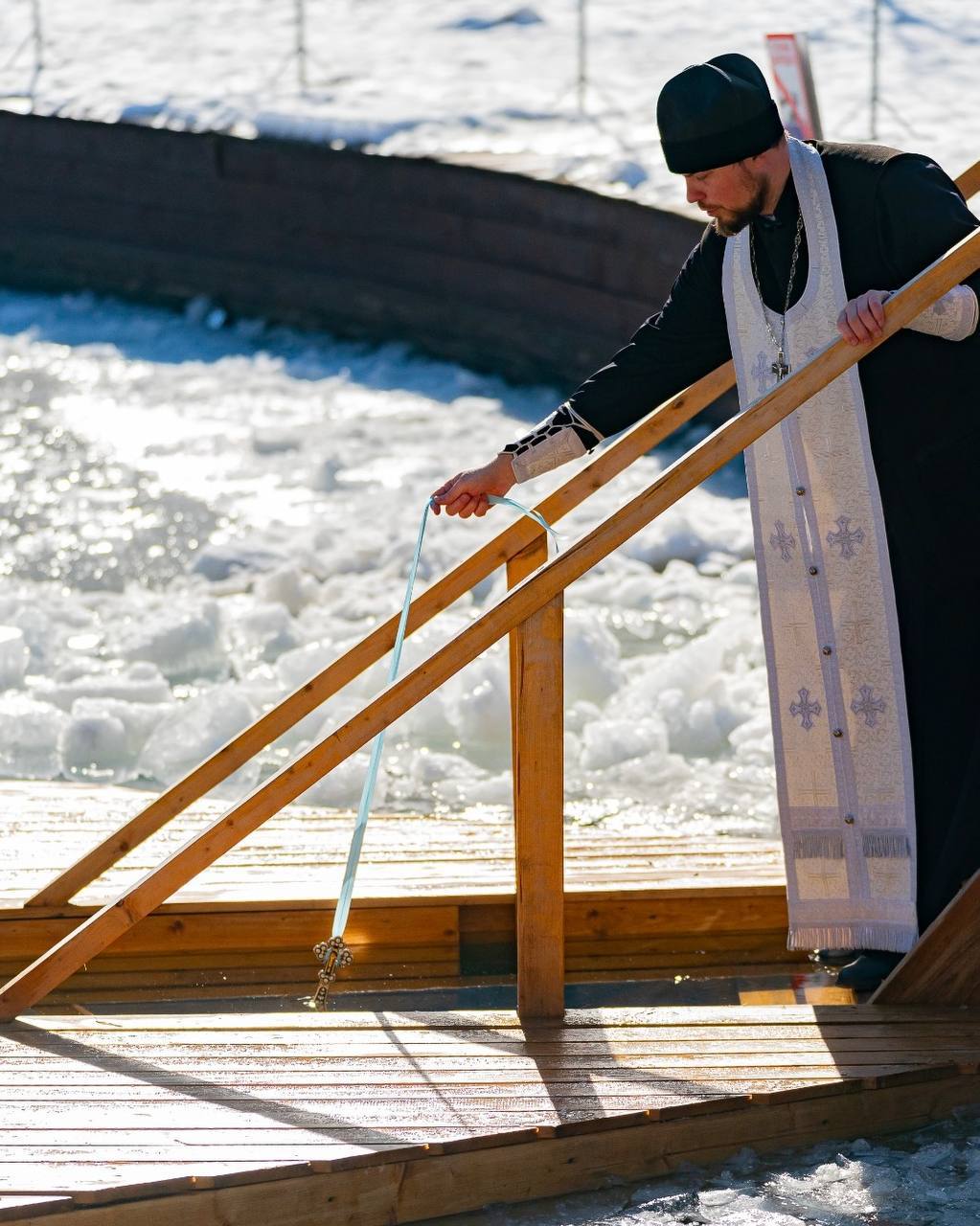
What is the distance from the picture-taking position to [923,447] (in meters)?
3.02

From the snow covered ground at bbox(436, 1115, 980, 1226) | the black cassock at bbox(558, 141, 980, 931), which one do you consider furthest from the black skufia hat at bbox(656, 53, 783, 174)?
the snow covered ground at bbox(436, 1115, 980, 1226)

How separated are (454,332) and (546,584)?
8.08m

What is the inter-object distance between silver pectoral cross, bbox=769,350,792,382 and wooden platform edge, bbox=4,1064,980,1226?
1.21 metres

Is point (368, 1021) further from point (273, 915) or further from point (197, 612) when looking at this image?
point (197, 612)

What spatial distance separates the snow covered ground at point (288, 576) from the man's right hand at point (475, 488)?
2.04m

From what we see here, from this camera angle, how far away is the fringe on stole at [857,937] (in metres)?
3.18

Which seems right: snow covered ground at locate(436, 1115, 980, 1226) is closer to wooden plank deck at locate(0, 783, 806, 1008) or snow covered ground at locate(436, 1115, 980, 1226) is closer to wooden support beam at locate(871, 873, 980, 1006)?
wooden support beam at locate(871, 873, 980, 1006)

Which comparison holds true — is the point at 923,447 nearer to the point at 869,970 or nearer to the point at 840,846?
the point at 840,846

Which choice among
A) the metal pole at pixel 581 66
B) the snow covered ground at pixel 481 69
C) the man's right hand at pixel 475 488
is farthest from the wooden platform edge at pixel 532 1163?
the metal pole at pixel 581 66

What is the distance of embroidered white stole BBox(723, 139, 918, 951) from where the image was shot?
3.08m

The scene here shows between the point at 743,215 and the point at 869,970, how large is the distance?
1.42 m

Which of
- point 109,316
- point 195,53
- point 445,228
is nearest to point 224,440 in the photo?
point 445,228

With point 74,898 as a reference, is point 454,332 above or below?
above

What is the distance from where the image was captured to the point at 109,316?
39.1ft
